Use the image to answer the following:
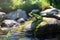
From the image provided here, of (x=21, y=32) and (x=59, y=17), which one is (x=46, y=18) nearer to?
(x=59, y=17)

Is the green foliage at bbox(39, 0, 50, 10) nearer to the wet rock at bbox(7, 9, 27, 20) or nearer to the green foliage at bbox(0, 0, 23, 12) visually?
the wet rock at bbox(7, 9, 27, 20)

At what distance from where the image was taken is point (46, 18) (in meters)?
13.0

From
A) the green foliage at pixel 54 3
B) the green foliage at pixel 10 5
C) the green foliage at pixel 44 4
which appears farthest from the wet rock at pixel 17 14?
the green foliage at pixel 54 3

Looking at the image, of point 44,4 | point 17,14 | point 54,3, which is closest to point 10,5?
point 17,14

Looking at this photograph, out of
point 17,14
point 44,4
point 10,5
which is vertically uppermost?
point 10,5

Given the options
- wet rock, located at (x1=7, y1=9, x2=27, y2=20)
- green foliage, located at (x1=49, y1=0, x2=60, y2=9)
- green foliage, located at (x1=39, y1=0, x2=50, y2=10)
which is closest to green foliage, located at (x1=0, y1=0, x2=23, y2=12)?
wet rock, located at (x1=7, y1=9, x2=27, y2=20)

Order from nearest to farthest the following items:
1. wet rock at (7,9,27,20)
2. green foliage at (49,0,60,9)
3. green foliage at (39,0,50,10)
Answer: wet rock at (7,9,27,20) → green foliage at (39,0,50,10) → green foliage at (49,0,60,9)

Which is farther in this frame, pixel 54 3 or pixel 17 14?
pixel 54 3

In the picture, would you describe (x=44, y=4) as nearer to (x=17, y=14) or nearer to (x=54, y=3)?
(x=54, y=3)

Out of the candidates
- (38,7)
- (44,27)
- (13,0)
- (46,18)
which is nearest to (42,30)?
(44,27)

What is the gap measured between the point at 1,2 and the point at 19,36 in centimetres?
1048

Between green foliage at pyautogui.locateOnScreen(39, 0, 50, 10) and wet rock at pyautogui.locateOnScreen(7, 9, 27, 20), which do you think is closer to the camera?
wet rock at pyautogui.locateOnScreen(7, 9, 27, 20)

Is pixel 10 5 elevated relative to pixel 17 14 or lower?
elevated

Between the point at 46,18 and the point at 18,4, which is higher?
the point at 18,4
